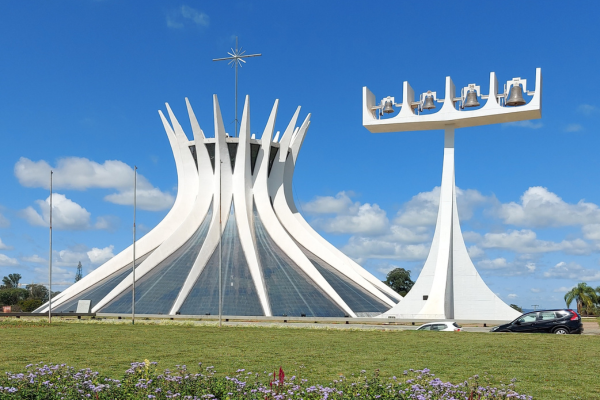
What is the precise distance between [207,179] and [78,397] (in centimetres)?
3419

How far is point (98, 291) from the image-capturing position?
120 feet

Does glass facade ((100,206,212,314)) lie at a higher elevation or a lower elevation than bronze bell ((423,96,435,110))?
lower

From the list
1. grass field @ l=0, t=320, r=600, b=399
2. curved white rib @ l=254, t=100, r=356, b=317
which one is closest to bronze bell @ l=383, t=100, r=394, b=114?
curved white rib @ l=254, t=100, r=356, b=317

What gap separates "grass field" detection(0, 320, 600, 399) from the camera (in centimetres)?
1130

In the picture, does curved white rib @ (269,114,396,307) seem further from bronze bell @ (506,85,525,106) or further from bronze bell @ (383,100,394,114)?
bronze bell @ (506,85,525,106)

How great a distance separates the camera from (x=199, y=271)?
36312 millimetres

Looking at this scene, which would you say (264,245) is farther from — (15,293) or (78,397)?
(15,293)

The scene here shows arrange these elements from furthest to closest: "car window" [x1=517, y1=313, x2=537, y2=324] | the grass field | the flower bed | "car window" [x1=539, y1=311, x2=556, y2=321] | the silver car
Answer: the silver car
"car window" [x1=517, y1=313, x2=537, y2=324]
"car window" [x1=539, y1=311, x2=556, y2=321]
the grass field
the flower bed

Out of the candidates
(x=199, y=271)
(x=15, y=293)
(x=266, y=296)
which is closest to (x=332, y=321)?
(x=266, y=296)

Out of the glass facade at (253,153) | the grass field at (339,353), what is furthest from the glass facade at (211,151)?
the grass field at (339,353)

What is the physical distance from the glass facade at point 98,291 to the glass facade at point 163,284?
172cm

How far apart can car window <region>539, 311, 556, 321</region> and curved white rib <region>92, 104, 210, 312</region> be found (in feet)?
74.8

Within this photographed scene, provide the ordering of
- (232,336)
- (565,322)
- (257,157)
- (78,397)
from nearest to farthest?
1. (78,397)
2. (232,336)
3. (565,322)
4. (257,157)

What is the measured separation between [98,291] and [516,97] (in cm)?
2528
